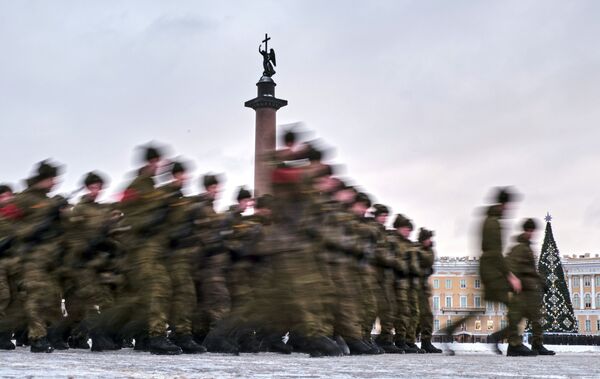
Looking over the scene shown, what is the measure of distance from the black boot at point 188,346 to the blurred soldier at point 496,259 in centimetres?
310

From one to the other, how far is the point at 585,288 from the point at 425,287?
11076 cm

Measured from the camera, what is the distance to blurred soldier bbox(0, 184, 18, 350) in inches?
491

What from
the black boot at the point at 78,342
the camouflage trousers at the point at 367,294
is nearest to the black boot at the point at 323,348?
the camouflage trousers at the point at 367,294

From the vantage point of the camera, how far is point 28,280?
11391 mm

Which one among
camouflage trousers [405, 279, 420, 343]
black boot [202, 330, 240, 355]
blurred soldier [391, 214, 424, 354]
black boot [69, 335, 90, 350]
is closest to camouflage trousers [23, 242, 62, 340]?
black boot [202, 330, 240, 355]

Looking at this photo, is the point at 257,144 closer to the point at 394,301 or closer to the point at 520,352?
the point at 394,301

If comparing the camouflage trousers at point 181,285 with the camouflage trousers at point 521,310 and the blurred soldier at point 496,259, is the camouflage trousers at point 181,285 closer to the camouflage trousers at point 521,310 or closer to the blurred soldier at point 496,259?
the blurred soldier at point 496,259

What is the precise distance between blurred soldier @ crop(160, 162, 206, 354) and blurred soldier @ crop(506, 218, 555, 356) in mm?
3745

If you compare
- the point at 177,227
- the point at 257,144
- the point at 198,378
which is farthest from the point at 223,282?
the point at 257,144

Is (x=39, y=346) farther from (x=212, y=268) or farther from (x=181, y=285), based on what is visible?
(x=212, y=268)

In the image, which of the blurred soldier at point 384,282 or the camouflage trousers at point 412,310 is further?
the camouflage trousers at point 412,310

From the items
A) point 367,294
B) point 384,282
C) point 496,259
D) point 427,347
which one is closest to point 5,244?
point 367,294

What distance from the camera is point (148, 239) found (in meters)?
10.6

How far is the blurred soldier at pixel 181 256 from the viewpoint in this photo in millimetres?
10805
